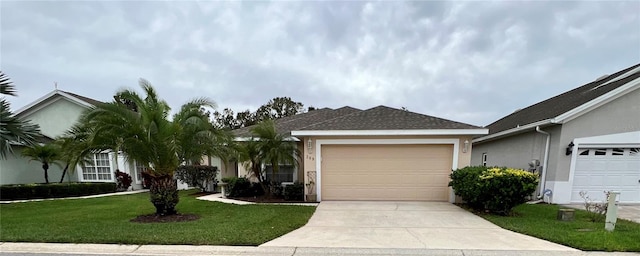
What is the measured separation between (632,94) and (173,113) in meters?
14.1

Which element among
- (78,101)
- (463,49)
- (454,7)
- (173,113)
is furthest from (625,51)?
(78,101)

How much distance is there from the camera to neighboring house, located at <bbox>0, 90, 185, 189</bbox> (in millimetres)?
13469

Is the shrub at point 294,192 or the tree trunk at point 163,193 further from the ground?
the shrub at point 294,192

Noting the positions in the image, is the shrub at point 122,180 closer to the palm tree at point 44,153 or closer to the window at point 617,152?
the palm tree at point 44,153

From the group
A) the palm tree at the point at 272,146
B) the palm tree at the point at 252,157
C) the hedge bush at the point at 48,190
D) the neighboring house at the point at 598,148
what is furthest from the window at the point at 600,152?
the hedge bush at the point at 48,190

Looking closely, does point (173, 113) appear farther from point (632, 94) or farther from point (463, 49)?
point (632, 94)

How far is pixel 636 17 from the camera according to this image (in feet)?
32.7

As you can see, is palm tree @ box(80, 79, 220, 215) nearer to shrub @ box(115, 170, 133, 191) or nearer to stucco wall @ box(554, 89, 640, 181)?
shrub @ box(115, 170, 133, 191)

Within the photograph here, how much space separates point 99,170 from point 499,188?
1710 cm

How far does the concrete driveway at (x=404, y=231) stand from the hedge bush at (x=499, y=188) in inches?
22.7

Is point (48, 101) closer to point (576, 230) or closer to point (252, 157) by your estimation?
point (252, 157)

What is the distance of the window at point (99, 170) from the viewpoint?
1441 cm

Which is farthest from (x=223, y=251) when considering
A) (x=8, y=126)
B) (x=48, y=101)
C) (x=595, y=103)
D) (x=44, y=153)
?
(x=48, y=101)

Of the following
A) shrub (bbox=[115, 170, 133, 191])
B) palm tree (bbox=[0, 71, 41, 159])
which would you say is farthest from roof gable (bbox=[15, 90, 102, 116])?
palm tree (bbox=[0, 71, 41, 159])
